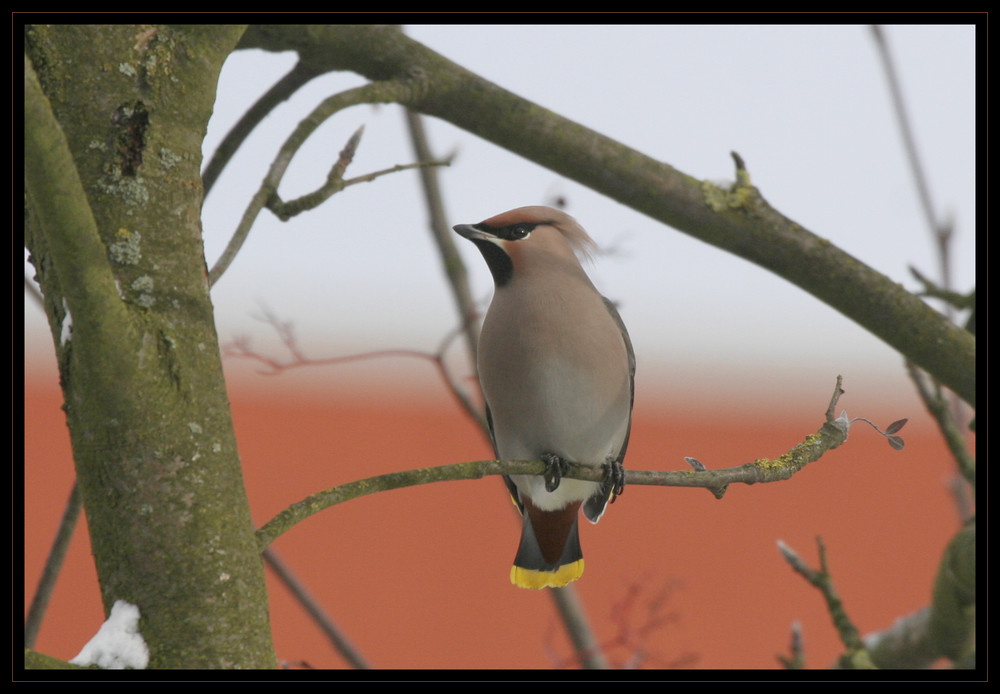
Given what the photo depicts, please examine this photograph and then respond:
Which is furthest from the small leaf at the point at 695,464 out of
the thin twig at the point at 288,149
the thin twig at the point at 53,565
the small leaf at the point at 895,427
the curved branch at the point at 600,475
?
the thin twig at the point at 53,565

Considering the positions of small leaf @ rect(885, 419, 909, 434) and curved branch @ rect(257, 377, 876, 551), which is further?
small leaf @ rect(885, 419, 909, 434)

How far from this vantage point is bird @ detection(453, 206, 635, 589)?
223 cm

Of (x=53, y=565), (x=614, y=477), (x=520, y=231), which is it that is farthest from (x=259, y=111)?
(x=614, y=477)

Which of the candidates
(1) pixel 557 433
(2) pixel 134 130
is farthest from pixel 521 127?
(2) pixel 134 130

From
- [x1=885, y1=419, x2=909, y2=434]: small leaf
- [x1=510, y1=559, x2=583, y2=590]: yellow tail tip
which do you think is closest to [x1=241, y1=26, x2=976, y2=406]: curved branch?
[x1=885, y1=419, x2=909, y2=434]: small leaf

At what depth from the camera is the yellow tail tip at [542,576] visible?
248 centimetres

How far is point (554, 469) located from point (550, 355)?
10.2 inches

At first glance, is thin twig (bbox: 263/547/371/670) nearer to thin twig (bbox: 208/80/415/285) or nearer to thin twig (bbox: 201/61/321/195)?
thin twig (bbox: 208/80/415/285)

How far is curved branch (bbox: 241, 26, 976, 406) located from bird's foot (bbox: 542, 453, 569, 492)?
594mm

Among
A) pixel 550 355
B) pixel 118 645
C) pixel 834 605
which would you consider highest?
pixel 550 355

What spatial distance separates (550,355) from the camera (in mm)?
2221

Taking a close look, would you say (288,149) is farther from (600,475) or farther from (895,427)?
(895,427)

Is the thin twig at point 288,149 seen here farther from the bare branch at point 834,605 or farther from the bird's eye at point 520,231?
the bare branch at point 834,605
